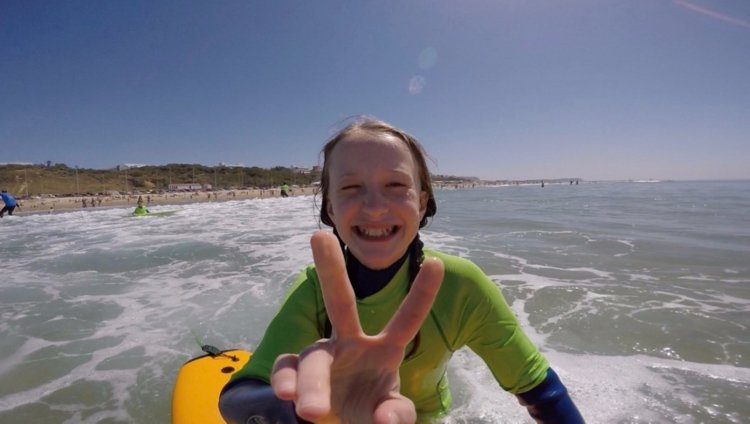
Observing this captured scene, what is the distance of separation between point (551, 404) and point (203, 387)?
7.55ft

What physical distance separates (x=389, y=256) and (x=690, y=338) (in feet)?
16.4

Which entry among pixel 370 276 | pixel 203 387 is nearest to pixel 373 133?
pixel 370 276

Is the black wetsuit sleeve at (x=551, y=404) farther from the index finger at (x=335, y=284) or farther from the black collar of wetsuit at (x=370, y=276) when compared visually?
the index finger at (x=335, y=284)

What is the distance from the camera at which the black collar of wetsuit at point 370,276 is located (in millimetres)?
1745

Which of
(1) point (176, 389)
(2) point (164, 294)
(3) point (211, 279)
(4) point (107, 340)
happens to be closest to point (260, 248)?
(3) point (211, 279)

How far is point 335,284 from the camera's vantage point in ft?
3.03

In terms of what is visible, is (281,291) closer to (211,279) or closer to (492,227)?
(211,279)

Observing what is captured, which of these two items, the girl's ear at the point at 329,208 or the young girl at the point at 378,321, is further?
the girl's ear at the point at 329,208

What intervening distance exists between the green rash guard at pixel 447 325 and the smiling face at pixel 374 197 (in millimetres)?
310

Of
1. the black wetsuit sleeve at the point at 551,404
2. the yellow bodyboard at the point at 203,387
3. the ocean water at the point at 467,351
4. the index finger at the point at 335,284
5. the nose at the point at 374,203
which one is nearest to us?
the index finger at the point at 335,284

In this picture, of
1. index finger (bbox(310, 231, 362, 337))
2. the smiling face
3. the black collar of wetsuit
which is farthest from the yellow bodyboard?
index finger (bbox(310, 231, 362, 337))

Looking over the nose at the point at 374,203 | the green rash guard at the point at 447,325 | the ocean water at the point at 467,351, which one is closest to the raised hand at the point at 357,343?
the nose at the point at 374,203

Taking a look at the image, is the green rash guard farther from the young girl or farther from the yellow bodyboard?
the yellow bodyboard

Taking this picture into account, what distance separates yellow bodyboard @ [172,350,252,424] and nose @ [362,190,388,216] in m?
1.87
